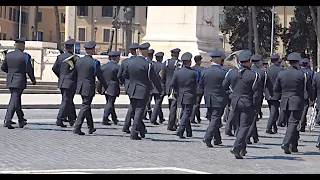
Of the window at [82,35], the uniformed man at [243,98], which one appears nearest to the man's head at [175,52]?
the uniformed man at [243,98]

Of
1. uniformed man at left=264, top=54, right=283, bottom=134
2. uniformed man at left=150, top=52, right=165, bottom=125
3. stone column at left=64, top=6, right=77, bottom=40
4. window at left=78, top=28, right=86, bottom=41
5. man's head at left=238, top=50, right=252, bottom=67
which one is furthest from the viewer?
→ window at left=78, top=28, right=86, bottom=41

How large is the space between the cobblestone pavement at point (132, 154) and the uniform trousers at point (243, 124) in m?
0.25

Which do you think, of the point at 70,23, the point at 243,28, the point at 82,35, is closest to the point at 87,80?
the point at 243,28

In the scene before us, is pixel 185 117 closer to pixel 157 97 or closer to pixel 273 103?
pixel 273 103

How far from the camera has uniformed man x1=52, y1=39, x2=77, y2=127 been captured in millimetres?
15977

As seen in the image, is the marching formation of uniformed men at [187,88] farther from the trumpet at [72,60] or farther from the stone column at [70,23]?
the stone column at [70,23]

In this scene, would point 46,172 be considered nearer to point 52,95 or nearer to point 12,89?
point 12,89

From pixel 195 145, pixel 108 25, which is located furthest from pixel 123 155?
pixel 108 25

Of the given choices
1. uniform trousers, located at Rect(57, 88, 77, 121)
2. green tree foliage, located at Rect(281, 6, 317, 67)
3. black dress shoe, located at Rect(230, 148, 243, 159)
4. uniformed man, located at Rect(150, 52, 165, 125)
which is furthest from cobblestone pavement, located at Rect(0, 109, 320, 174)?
green tree foliage, located at Rect(281, 6, 317, 67)

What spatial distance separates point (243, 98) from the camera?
12.6 m

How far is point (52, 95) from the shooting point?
1081 inches

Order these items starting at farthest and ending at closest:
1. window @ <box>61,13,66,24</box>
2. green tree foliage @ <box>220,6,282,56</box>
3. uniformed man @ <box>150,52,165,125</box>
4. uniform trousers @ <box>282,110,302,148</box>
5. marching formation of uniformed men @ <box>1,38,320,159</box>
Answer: window @ <box>61,13,66,24</box>, green tree foliage @ <box>220,6,282,56</box>, uniformed man @ <box>150,52,165,125</box>, uniform trousers @ <box>282,110,302,148</box>, marching formation of uniformed men @ <box>1,38,320,159</box>

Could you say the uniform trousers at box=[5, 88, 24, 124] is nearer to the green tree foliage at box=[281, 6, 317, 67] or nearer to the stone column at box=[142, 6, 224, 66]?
the stone column at box=[142, 6, 224, 66]

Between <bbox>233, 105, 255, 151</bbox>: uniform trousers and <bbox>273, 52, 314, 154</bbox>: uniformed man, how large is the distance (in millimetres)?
1134
